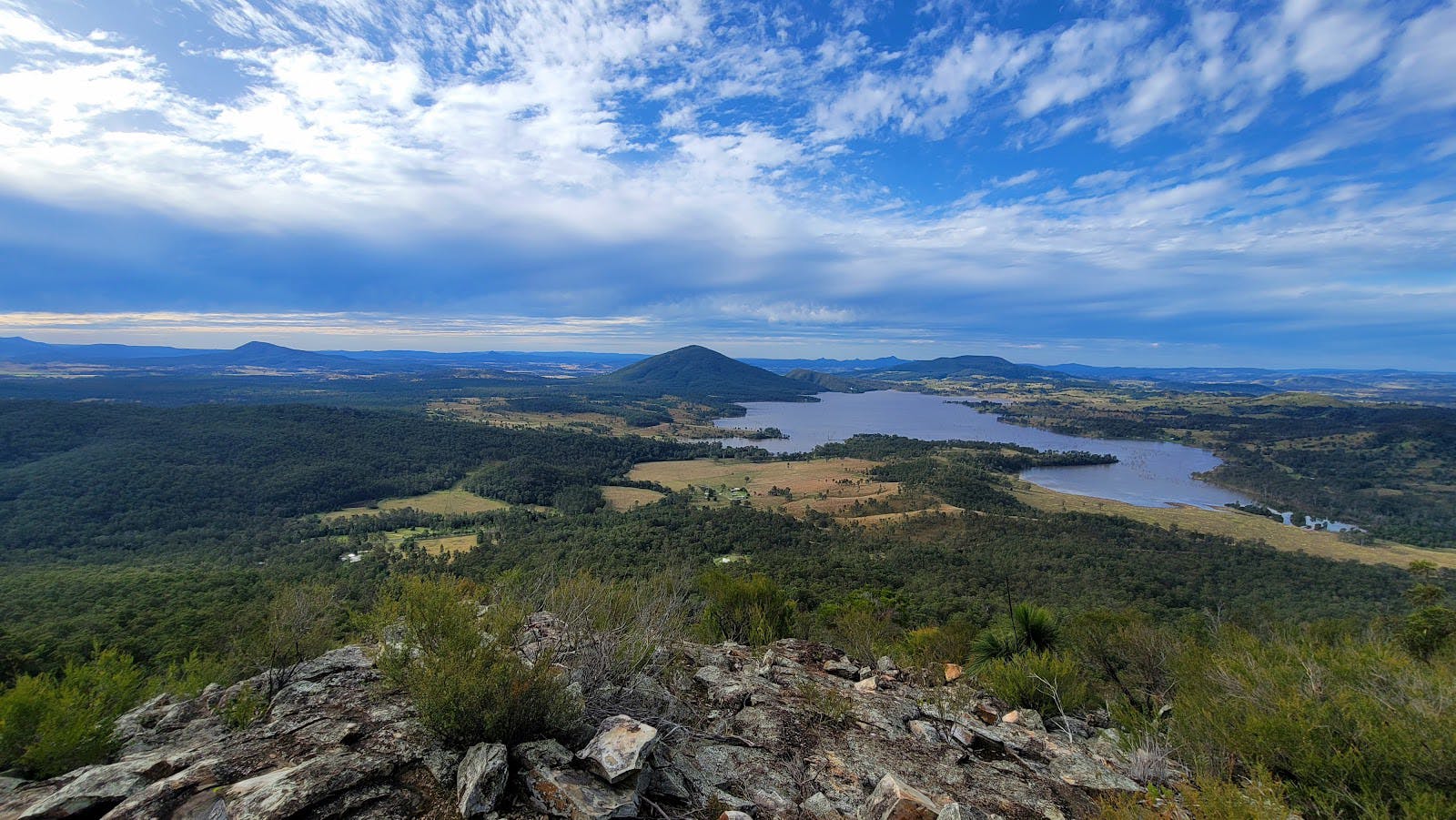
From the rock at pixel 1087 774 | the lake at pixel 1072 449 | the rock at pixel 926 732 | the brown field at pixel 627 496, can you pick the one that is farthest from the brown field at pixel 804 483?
the rock at pixel 1087 774

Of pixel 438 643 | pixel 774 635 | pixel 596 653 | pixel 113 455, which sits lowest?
pixel 113 455

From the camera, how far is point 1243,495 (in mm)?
91750

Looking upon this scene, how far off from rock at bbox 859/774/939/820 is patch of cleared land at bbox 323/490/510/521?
79.8 metres

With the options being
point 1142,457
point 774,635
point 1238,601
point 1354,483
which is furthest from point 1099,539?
point 1142,457

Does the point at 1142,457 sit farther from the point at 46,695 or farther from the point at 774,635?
the point at 46,695

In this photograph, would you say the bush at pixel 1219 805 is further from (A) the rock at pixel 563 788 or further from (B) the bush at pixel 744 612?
(B) the bush at pixel 744 612

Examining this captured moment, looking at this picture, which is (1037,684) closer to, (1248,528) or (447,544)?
(447,544)

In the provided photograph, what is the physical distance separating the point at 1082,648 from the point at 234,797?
17.9 meters

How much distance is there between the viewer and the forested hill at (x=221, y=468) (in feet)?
197

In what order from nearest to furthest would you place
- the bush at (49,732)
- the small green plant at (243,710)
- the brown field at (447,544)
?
the bush at (49,732), the small green plant at (243,710), the brown field at (447,544)

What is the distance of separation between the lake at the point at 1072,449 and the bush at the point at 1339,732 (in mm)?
91407

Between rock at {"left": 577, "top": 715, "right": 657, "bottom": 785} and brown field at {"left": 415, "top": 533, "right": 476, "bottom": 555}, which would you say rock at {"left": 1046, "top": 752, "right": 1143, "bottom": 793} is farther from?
brown field at {"left": 415, "top": 533, "right": 476, "bottom": 555}

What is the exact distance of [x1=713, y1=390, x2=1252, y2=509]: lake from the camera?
299ft

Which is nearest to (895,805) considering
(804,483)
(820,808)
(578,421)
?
(820,808)
